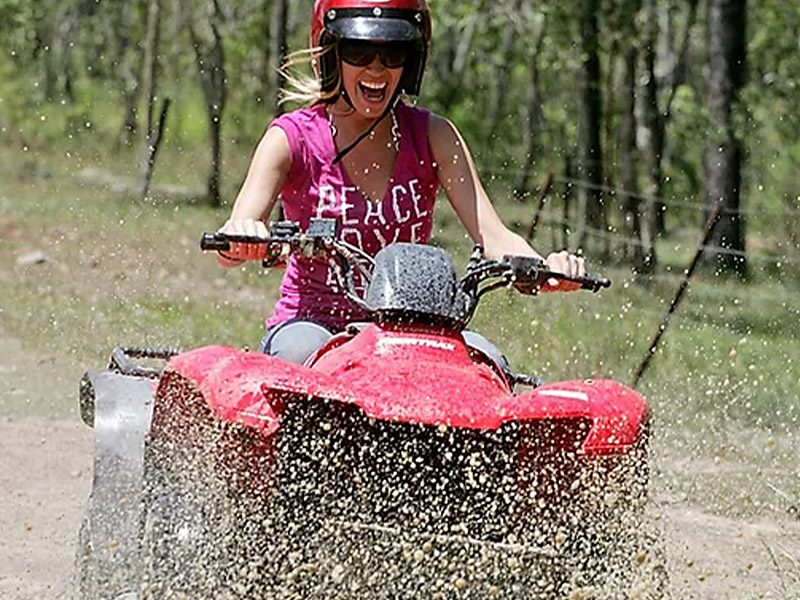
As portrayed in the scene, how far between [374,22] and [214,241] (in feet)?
3.18

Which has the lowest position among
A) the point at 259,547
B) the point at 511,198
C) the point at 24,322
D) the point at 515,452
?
the point at 511,198

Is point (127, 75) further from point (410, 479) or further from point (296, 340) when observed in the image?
point (410, 479)

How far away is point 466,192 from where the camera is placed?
600 cm

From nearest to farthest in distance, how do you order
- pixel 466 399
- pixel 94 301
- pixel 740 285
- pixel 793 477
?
pixel 466 399
pixel 793 477
pixel 94 301
pixel 740 285

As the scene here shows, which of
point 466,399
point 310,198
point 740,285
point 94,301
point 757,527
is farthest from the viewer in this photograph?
point 740,285

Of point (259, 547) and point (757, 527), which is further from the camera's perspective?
point (757, 527)

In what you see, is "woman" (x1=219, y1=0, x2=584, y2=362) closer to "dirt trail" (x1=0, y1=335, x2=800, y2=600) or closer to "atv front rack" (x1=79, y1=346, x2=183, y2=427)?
"atv front rack" (x1=79, y1=346, x2=183, y2=427)

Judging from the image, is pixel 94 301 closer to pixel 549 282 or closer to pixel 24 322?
pixel 24 322

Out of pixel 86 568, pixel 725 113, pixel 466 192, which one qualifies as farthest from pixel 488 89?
pixel 86 568

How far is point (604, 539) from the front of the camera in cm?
437

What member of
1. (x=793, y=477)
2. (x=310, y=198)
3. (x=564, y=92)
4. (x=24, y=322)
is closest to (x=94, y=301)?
(x=24, y=322)

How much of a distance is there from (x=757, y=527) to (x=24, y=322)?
6.98 meters

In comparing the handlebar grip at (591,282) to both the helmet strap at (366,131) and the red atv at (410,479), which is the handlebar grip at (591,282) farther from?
the helmet strap at (366,131)

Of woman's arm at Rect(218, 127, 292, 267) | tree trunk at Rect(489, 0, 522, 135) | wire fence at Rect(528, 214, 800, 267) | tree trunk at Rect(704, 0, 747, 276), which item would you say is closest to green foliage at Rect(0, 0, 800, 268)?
tree trunk at Rect(489, 0, 522, 135)
